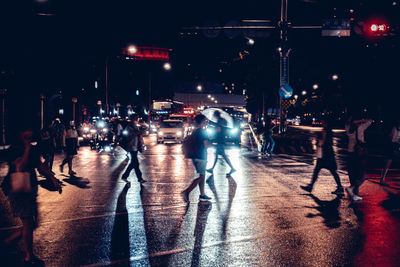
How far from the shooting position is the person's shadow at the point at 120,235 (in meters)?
5.76

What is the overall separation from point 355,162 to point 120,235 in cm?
572

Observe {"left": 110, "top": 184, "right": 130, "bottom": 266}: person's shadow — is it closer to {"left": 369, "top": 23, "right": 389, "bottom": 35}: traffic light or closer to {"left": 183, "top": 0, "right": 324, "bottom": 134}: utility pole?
{"left": 369, "top": 23, "right": 389, "bottom": 35}: traffic light

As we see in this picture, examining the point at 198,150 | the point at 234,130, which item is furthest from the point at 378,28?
the point at 198,150

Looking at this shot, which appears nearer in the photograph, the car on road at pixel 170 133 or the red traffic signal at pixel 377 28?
the red traffic signal at pixel 377 28

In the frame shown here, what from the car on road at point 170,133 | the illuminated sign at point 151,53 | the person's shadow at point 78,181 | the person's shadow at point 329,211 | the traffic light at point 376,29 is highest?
the illuminated sign at point 151,53

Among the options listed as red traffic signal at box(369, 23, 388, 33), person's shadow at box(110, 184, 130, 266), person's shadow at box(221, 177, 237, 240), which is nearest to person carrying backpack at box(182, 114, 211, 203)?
person's shadow at box(221, 177, 237, 240)

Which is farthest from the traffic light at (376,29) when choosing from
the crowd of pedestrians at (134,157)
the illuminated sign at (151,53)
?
the illuminated sign at (151,53)

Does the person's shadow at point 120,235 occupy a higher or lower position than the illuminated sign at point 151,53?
lower

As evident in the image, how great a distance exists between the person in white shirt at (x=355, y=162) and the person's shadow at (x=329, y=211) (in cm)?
38

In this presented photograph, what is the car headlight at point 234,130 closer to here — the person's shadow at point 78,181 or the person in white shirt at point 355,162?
the person's shadow at point 78,181

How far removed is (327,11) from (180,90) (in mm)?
67990

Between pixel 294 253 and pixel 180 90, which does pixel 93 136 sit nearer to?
pixel 294 253

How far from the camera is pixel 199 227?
7207mm

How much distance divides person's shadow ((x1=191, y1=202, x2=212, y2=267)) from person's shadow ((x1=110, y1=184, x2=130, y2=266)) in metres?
0.89
